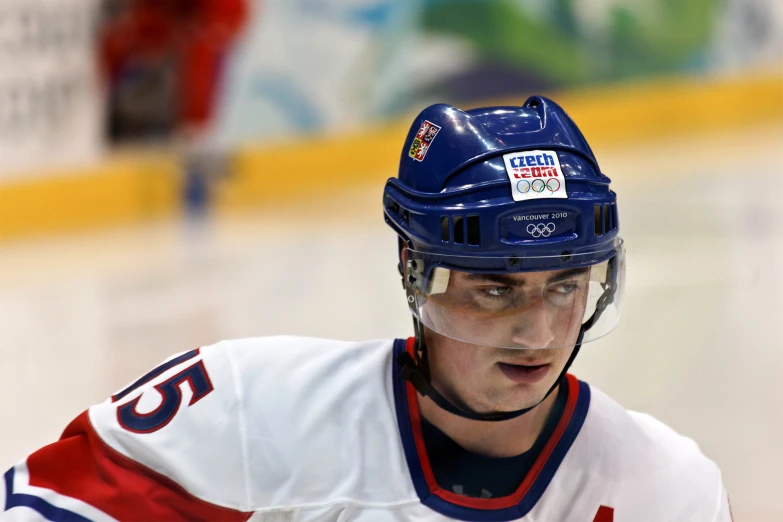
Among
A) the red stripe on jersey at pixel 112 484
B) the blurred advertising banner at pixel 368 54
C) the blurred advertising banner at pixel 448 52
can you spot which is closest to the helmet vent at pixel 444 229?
the red stripe on jersey at pixel 112 484

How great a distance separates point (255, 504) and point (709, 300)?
354 cm

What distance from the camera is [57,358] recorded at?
4348 mm

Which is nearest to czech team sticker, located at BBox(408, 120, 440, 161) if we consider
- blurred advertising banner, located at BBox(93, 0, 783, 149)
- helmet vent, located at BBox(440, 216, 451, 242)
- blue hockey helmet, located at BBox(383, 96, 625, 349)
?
blue hockey helmet, located at BBox(383, 96, 625, 349)

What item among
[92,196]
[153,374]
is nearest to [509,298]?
[153,374]

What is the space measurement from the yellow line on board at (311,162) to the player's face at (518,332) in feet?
18.2

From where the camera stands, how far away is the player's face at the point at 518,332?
166 centimetres

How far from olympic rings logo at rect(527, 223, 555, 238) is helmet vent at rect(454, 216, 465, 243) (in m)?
0.09

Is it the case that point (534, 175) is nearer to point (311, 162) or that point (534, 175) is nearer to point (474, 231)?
point (474, 231)

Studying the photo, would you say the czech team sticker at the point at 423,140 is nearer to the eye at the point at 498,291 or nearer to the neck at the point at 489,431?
the eye at the point at 498,291

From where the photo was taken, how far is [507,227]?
5.35 ft

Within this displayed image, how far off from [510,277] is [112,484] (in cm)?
61

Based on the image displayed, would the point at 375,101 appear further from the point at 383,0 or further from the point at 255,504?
the point at 255,504

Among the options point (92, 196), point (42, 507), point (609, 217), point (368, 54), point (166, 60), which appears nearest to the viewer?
point (42, 507)

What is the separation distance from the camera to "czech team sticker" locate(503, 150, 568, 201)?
162 cm
